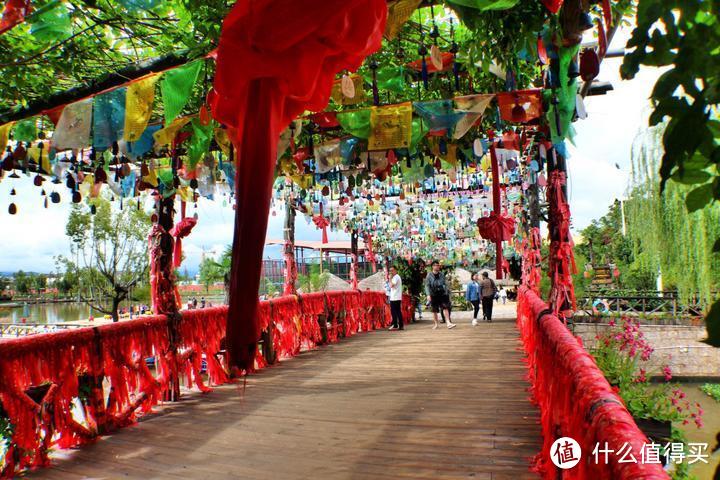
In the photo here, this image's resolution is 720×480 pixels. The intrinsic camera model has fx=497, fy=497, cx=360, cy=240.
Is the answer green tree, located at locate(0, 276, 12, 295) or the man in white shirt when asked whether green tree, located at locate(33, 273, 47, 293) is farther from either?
the man in white shirt

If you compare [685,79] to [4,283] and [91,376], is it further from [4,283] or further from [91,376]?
[4,283]

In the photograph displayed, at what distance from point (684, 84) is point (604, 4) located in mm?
2340

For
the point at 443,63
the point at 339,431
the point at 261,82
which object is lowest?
the point at 339,431

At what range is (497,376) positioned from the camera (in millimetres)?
6977

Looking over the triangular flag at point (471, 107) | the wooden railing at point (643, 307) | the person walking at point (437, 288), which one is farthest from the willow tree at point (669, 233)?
the triangular flag at point (471, 107)

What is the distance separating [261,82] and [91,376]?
4.62m

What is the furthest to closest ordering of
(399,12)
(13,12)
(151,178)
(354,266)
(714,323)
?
(354,266)
(151,178)
(399,12)
(13,12)
(714,323)

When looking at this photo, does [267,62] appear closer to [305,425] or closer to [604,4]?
[604,4]

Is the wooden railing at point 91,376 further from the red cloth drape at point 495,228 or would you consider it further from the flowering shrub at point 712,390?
the flowering shrub at point 712,390

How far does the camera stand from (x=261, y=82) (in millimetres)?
1249

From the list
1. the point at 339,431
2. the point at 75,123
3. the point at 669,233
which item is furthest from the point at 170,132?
the point at 669,233

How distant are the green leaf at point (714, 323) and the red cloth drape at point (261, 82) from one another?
2.78 ft

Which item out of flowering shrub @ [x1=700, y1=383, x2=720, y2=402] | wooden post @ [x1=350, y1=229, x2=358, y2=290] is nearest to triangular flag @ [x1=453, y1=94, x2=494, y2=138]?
wooden post @ [x1=350, y1=229, x2=358, y2=290]

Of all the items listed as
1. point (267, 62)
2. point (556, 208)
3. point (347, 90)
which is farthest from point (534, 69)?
point (267, 62)
